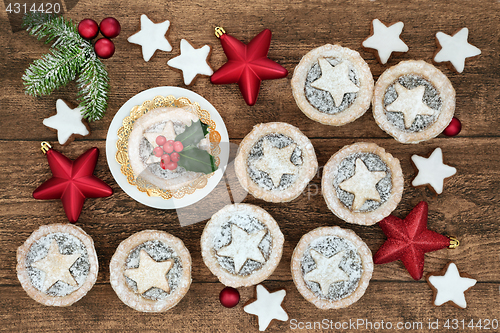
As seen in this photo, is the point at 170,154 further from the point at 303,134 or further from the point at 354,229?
the point at 354,229

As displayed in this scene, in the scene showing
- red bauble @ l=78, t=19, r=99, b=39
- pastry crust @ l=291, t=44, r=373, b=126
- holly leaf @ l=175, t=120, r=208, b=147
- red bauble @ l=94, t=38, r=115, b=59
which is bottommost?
holly leaf @ l=175, t=120, r=208, b=147

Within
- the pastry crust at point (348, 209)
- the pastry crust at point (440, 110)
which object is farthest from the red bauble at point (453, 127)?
the pastry crust at point (348, 209)

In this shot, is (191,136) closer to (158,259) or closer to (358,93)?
(158,259)

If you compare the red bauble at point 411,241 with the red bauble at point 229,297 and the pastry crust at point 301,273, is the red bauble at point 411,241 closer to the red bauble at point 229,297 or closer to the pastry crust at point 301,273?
the pastry crust at point 301,273

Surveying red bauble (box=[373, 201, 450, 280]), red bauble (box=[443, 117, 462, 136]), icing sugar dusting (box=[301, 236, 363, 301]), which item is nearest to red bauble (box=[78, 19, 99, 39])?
icing sugar dusting (box=[301, 236, 363, 301])

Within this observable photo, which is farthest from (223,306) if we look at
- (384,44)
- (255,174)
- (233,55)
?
(384,44)

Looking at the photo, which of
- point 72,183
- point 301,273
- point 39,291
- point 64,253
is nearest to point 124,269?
point 64,253

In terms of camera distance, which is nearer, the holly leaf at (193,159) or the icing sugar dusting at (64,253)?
the holly leaf at (193,159)

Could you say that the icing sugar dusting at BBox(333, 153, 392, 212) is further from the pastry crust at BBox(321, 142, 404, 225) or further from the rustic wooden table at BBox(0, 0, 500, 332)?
the rustic wooden table at BBox(0, 0, 500, 332)
